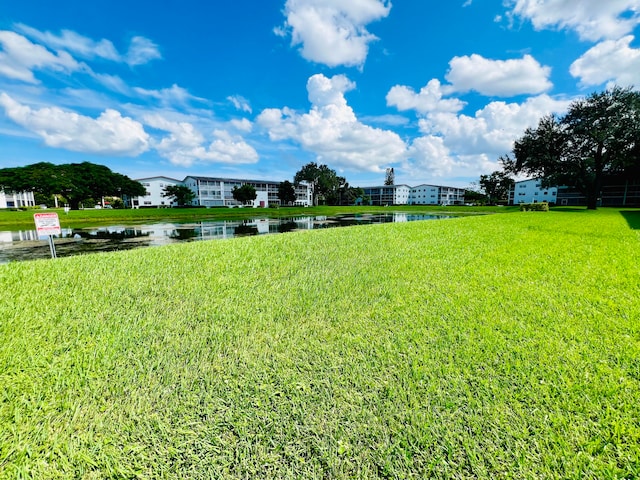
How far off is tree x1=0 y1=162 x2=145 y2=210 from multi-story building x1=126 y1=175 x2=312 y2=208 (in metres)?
15.4

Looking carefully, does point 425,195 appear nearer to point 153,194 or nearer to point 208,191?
point 208,191

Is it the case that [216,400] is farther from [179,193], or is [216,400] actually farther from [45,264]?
[179,193]

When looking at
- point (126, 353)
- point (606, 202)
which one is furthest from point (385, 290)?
point (606, 202)

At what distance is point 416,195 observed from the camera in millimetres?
106938

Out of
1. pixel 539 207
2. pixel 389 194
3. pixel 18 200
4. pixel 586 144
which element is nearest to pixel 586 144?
pixel 586 144

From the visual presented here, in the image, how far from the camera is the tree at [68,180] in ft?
136

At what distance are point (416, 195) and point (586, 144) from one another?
270 ft

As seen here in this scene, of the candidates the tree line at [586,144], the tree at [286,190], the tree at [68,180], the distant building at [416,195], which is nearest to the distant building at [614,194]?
the tree line at [586,144]

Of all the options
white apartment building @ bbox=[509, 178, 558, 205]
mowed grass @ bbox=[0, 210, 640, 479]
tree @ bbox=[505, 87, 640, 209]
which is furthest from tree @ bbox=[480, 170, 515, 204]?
mowed grass @ bbox=[0, 210, 640, 479]

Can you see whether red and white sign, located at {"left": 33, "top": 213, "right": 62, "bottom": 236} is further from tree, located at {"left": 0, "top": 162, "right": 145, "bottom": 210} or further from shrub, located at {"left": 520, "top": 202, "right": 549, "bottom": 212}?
tree, located at {"left": 0, "top": 162, "right": 145, "bottom": 210}

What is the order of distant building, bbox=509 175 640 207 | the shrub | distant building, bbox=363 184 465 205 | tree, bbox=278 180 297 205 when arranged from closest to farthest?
the shrub → distant building, bbox=509 175 640 207 → tree, bbox=278 180 297 205 → distant building, bbox=363 184 465 205

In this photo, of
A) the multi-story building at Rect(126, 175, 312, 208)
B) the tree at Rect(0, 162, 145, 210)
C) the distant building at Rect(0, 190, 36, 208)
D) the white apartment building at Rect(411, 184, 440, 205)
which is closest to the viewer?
the tree at Rect(0, 162, 145, 210)

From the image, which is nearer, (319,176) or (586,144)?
(586,144)

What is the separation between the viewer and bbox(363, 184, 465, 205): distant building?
3999 inches
